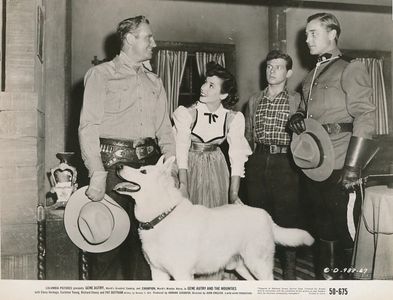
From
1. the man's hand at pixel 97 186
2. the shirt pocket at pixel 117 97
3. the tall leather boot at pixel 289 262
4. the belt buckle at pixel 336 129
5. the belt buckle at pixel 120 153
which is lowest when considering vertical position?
the tall leather boot at pixel 289 262

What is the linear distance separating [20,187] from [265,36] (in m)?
1.67

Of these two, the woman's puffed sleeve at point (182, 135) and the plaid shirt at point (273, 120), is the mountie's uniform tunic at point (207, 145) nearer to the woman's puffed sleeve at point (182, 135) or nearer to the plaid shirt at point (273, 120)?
the woman's puffed sleeve at point (182, 135)

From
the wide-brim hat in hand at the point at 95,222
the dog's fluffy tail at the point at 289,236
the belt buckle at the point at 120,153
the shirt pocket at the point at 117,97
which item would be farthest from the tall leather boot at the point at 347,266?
the shirt pocket at the point at 117,97

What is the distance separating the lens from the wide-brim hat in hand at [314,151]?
2016 millimetres

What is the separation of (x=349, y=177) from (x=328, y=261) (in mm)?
414

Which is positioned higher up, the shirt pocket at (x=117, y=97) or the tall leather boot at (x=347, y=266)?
the shirt pocket at (x=117, y=97)

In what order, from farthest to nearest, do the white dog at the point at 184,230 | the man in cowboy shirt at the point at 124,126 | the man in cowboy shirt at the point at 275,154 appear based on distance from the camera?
the man in cowboy shirt at the point at 275,154
the man in cowboy shirt at the point at 124,126
the white dog at the point at 184,230

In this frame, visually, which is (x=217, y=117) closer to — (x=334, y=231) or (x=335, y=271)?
(x=334, y=231)

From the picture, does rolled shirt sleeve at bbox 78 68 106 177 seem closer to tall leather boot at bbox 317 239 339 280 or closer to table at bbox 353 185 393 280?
tall leather boot at bbox 317 239 339 280

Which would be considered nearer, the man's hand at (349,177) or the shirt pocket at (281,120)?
the man's hand at (349,177)

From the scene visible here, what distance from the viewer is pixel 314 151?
2.04 meters

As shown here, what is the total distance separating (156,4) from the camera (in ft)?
7.87

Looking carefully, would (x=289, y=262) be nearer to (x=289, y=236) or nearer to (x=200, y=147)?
(x=289, y=236)

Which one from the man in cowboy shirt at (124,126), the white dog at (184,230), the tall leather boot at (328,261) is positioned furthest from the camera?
the tall leather boot at (328,261)
